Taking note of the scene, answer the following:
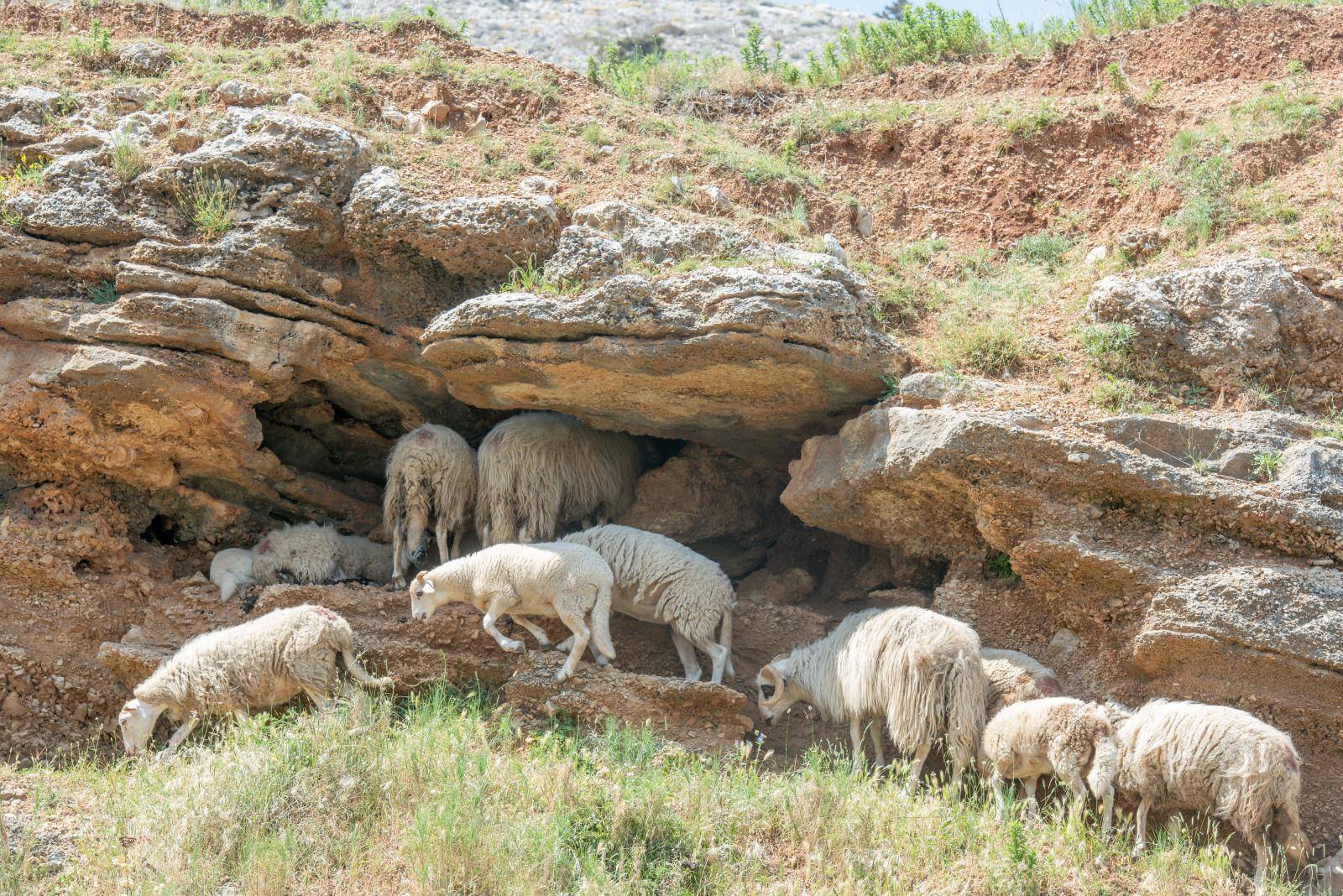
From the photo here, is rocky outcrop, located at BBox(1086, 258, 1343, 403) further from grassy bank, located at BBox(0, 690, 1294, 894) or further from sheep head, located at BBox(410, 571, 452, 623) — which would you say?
sheep head, located at BBox(410, 571, 452, 623)

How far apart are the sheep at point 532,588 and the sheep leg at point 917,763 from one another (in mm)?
2163

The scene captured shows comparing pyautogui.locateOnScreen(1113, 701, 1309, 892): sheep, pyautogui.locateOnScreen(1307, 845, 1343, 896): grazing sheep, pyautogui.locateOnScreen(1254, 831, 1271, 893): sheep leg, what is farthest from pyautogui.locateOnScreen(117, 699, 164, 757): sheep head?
pyautogui.locateOnScreen(1307, 845, 1343, 896): grazing sheep

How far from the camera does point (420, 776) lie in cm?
695

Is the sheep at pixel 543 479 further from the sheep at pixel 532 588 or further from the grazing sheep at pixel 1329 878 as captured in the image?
the grazing sheep at pixel 1329 878

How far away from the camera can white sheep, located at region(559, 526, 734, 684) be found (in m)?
8.79

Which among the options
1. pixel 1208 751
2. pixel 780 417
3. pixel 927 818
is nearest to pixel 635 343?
pixel 780 417

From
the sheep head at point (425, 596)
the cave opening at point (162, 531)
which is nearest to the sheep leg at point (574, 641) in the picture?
the sheep head at point (425, 596)

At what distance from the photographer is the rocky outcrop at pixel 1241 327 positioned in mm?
8500

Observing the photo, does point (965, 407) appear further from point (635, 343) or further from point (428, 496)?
point (428, 496)

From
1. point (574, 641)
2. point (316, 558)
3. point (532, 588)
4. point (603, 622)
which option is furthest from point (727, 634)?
point (316, 558)

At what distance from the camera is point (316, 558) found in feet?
32.6

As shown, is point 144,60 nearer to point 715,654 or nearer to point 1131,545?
point 715,654

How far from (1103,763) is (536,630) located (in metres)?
3.95

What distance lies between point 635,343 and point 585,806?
3.40 m
